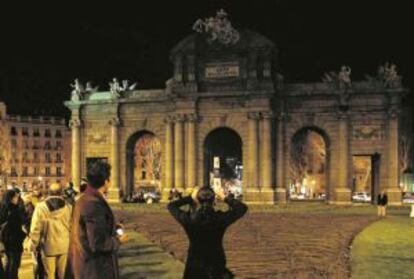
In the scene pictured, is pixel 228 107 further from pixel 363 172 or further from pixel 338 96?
pixel 363 172

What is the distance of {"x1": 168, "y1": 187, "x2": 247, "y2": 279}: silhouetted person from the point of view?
8320 mm

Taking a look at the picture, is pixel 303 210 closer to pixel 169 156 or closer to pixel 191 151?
pixel 191 151

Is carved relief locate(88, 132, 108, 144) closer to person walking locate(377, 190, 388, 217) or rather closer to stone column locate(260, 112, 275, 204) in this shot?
stone column locate(260, 112, 275, 204)

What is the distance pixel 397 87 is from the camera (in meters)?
54.9

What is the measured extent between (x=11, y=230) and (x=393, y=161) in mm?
46131

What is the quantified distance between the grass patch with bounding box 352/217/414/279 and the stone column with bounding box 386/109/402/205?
82.1 ft

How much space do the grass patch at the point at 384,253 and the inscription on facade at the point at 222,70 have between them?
28.4m

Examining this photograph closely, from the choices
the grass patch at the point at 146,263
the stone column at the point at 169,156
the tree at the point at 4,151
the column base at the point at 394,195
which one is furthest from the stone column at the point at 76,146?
the tree at the point at 4,151

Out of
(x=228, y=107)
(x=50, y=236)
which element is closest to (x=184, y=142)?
(x=228, y=107)

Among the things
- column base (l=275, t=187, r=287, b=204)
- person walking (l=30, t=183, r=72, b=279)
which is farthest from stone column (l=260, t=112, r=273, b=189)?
person walking (l=30, t=183, r=72, b=279)

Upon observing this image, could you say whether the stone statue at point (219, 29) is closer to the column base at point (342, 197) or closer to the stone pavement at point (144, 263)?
the column base at point (342, 197)

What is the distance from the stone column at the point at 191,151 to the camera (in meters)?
57.4

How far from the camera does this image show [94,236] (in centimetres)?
759

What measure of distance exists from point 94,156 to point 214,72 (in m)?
15.2
